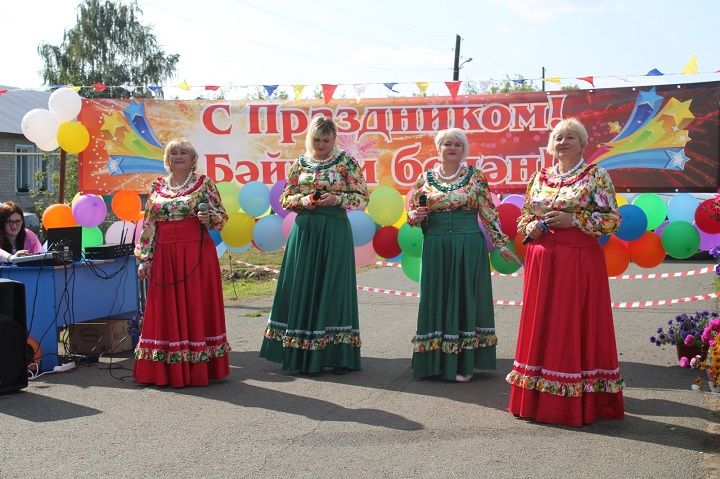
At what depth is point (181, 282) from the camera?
7.31 m

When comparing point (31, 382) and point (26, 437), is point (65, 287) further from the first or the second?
point (26, 437)

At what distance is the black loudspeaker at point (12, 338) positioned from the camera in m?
6.82

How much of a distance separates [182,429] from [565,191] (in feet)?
10.0

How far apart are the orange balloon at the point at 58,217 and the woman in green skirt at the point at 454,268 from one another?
4129 millimetres

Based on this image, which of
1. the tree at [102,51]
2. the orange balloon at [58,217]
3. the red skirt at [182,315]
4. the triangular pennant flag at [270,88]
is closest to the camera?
the red skirt at [182,315]

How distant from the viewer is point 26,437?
5.66 m

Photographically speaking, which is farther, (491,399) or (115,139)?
(115,139)

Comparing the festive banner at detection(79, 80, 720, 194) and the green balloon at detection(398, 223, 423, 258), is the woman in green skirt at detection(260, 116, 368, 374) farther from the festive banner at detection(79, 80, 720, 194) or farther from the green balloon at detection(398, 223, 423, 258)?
the festive banner at detection(79, 80, 720, 194)

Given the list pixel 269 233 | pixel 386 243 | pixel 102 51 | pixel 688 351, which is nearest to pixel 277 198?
pixel 269 233

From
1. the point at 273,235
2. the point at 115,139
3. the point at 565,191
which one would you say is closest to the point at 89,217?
the point at 115,139

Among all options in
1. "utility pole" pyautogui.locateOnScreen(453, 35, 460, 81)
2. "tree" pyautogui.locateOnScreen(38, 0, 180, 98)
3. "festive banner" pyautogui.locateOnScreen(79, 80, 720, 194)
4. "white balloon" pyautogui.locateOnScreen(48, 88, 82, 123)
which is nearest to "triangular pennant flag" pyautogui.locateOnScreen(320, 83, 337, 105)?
"festive banner" pyautogui.locateOnScreen(79, 80, 720, 194)

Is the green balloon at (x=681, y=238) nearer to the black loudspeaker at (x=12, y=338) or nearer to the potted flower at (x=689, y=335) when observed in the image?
the potted flower at (x=689, y=335)

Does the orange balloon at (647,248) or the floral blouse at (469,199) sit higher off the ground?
the floral blouse at (469,199)

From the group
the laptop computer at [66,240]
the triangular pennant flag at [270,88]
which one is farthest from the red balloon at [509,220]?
the laptop computer at [66,240]
